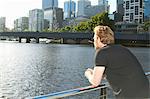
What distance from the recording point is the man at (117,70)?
3.10 meters

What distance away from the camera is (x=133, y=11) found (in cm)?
14962

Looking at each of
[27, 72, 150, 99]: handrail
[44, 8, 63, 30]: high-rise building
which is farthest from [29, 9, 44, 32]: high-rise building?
[27, 72, 150, 99]: handrail

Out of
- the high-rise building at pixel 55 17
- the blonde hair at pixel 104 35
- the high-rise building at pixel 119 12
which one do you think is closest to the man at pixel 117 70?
the blonde hair at pixel 104 35

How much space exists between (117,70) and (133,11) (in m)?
150

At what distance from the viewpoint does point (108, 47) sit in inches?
125

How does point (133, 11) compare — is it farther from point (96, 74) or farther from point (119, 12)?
point (96, 74)

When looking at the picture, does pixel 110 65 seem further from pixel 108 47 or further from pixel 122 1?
A: pixel 122 1

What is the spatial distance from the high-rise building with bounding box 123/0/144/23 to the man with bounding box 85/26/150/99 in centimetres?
14504

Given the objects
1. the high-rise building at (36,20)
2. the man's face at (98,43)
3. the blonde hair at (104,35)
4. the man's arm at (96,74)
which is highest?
the high-rise building at (36,20)

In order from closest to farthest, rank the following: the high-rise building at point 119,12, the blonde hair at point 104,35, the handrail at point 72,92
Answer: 1. the handrail at point 72,92
2. the blonde hair at point 104,35
3. the high-rise building at point 119,12

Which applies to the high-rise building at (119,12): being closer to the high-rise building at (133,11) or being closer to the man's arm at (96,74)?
the high-rise building at (133,11)

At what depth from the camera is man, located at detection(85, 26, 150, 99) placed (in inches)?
122

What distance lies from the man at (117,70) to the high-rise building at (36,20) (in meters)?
180

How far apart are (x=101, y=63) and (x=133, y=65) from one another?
1.19 ft
